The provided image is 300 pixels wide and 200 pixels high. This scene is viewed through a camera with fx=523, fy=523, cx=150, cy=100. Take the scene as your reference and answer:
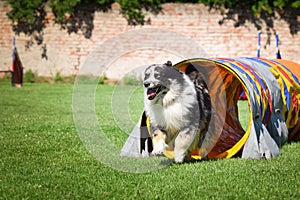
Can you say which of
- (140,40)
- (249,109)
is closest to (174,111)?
(249,109)

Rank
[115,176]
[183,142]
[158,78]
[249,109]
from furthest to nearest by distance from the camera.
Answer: [249,109]
[183,142]
[158,78]
[115,176]

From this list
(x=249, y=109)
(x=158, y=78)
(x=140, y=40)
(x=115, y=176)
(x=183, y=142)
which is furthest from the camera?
(x=140, y=40)

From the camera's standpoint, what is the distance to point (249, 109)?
5.02m

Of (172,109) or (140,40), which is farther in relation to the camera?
(140,40)

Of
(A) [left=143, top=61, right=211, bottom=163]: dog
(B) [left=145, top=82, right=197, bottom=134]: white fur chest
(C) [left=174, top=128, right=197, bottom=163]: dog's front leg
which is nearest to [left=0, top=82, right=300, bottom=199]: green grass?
(C) [left=174, top=128, right=197, bottom=163]: dog's front leg

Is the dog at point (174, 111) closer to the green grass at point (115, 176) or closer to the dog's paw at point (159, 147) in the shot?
the dog's paw at point (159, 147)

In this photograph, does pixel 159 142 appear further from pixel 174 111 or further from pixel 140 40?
pixel 140 40

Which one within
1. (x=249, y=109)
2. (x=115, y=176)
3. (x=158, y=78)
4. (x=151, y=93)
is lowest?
(x=115, y=176)

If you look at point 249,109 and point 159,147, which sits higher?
point 249,109

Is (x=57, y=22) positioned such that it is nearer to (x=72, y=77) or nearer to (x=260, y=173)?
(x=72, y=77)

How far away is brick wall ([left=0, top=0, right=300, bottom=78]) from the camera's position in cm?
1697

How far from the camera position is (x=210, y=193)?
12.0 ft

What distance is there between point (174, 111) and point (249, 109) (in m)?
0.79

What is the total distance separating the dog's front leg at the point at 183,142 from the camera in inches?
187
